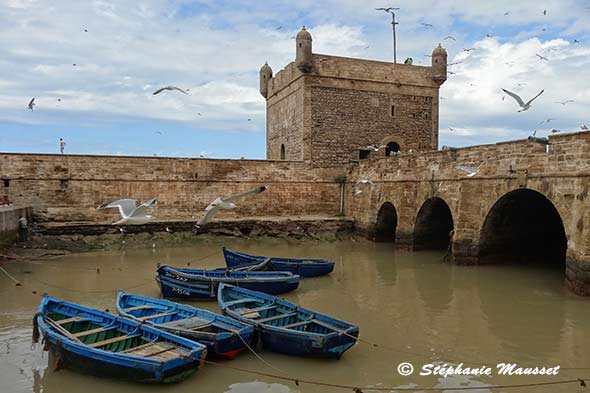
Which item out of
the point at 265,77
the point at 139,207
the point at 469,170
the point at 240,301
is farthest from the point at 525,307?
the point at 265,77

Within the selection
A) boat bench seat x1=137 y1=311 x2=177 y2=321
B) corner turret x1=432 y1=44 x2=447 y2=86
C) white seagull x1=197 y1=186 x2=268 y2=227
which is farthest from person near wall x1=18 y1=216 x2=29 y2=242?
corner turret x1=432 y1=44 x2=447 y2=86

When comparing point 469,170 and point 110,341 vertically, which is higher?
point 469,170

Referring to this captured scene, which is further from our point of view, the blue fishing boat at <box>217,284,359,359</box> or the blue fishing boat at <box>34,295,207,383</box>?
the blue fishing boat at <box>217,284,359,359</box>

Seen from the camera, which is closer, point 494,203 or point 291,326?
point 291,326

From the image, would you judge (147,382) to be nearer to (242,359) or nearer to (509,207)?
(242,359)

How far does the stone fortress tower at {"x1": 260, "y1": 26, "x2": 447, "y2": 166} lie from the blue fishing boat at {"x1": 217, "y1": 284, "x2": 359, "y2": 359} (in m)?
14.2

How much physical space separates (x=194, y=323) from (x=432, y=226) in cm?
1203

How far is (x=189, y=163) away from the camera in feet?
68.9

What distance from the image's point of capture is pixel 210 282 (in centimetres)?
1095

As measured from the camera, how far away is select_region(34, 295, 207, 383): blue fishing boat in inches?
252

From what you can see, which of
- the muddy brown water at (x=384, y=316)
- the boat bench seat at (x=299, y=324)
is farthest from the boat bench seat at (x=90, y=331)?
the boat bench seat at (x=299, y=324)

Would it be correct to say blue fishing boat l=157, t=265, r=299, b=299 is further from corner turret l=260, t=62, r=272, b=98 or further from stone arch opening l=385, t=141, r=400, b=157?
Answer: corner turret l=260, t=62, r=272, b=98

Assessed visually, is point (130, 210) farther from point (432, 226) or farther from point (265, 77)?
point (265, 77)

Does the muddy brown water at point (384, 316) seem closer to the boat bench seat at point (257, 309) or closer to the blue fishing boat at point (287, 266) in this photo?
the blue fishing boat at point (287, 266)
